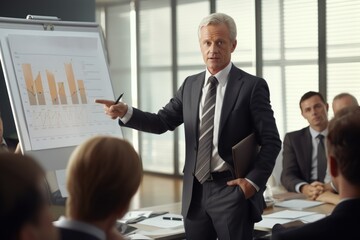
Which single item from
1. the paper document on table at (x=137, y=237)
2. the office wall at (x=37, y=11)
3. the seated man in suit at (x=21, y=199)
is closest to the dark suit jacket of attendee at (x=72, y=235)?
the seated man in suit at (x=21, y=199)

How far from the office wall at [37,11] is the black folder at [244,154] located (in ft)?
8.58

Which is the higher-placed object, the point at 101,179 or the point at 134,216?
the point at 101,179

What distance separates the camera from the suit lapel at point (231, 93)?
306cm

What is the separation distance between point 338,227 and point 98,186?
70 centimetres

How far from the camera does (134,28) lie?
11266 mm

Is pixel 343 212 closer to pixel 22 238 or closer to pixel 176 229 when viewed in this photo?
pixel 22 238

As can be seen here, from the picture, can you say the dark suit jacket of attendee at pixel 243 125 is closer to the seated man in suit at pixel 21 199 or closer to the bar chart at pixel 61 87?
the bar chart at pixel 61 87

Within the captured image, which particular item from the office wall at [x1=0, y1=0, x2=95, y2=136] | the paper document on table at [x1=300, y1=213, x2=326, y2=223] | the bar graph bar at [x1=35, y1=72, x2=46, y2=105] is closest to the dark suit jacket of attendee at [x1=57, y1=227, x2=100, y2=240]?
the bar graph bar at [x1=35, y1=72, x2=46, y2=105]

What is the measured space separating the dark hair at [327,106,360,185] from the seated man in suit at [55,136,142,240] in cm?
58

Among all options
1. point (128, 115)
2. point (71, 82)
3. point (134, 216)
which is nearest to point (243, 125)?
point (128, 115)

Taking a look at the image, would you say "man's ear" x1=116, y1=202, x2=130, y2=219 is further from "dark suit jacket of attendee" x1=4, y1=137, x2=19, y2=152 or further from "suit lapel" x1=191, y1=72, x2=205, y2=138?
"dark suit jacket of attendee" x1=4, y1=137, x2=19, y2=152

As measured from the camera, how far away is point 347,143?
5.68ft

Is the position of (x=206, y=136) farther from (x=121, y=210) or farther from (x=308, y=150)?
(x=308, y=150)

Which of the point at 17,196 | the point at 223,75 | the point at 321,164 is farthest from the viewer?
the point at 321,164
